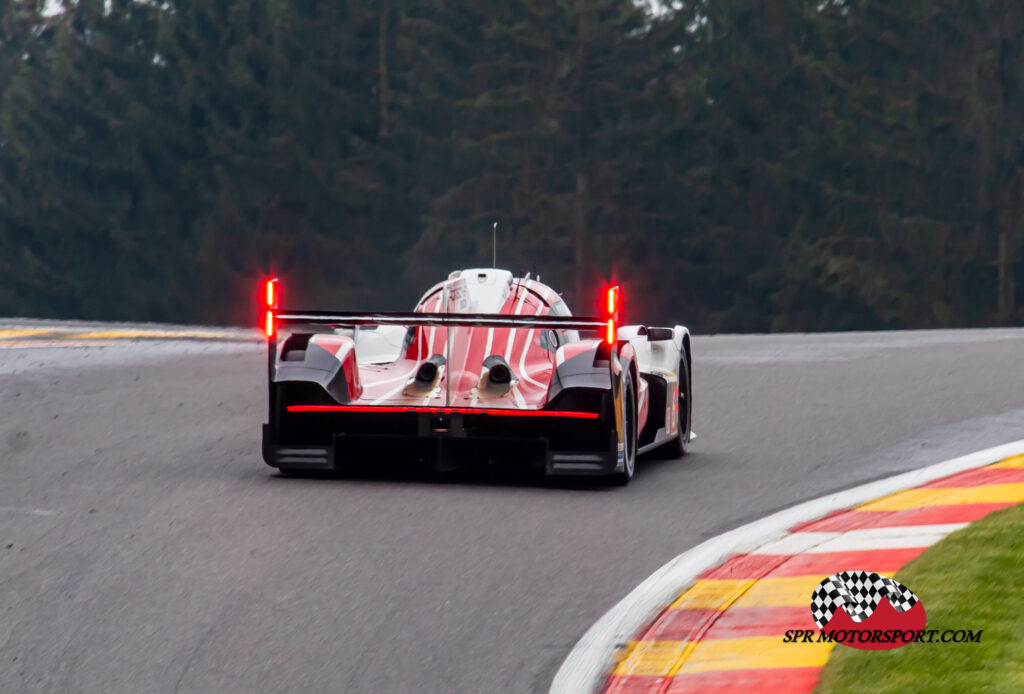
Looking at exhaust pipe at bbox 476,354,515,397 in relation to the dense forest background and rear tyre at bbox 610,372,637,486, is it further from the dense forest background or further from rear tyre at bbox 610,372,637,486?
the dense forest background

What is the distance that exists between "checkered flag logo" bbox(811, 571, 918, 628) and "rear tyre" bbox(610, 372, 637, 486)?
3.34m

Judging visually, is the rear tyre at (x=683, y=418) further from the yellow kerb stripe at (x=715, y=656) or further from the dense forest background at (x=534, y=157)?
the dense forest background at (x=534, y=157)

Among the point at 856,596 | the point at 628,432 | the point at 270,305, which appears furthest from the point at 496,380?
the point at 856,596

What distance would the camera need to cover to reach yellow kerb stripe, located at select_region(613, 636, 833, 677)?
5.55 m

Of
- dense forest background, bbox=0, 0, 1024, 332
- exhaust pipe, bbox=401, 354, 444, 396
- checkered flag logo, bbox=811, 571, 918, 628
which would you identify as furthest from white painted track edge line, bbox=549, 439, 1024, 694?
dense forest background, bbox=0, 0, 1024, 332

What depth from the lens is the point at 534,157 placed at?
52156 mm

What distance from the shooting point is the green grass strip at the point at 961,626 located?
201 inches

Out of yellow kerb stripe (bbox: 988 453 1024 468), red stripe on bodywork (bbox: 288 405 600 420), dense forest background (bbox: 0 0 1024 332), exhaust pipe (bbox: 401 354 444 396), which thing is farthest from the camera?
dense forest background (bbox: 0 0 1024 332)

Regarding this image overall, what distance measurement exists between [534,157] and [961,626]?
4694cm

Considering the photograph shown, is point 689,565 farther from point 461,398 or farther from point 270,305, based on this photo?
point 270,305

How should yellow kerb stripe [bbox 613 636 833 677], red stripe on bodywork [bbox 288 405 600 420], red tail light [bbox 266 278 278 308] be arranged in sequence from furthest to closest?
red tail light [bbox 266 278 278 308] → red stripe on bodywork [bbox 288 405 600 420] → yellow kerb stripe [bbox 613 636 833 677]

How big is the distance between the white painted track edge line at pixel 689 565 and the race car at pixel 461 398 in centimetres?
126

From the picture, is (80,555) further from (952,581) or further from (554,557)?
(952,581)

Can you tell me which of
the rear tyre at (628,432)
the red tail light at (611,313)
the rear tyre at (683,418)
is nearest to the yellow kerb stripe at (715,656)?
the red tail light at (611,313)
